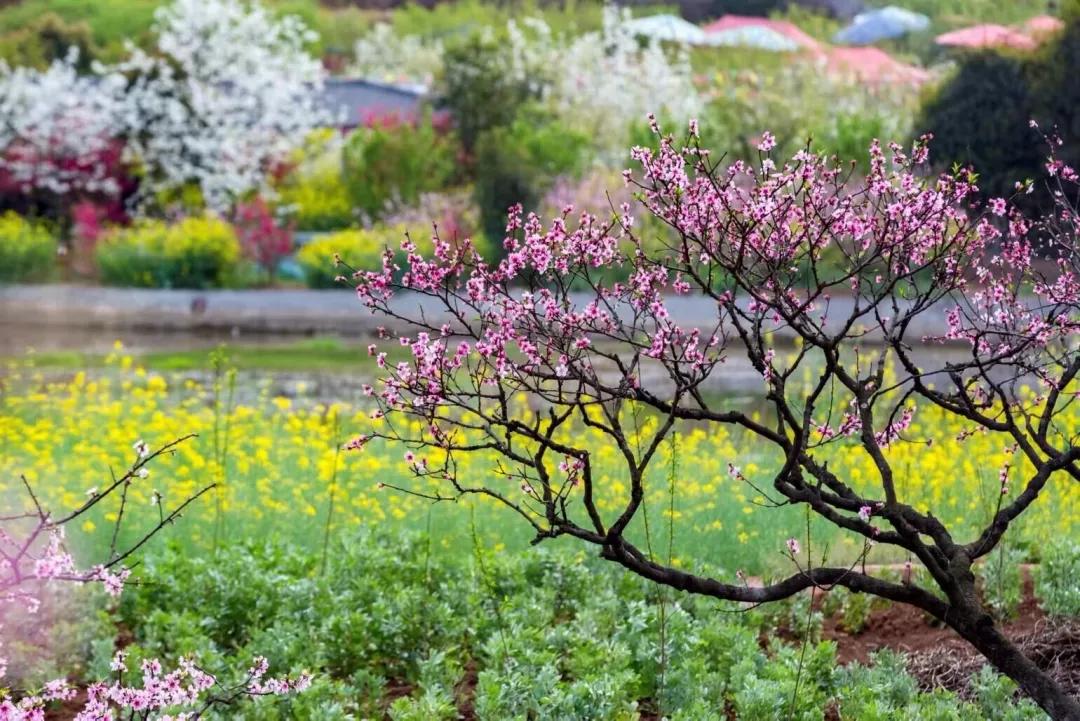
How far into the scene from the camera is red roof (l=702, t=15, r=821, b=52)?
1340 inches

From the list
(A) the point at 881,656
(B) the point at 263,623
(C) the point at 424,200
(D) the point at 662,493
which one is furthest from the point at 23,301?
(A) the point at 881,656

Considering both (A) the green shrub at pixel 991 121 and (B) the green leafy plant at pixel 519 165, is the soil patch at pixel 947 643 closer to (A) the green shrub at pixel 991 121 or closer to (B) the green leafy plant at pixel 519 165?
(B) the green leafy plant at pixel 519 165

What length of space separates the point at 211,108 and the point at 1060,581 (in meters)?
20.9

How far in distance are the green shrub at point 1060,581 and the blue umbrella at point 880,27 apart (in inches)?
1279

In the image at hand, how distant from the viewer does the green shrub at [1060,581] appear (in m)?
4.80

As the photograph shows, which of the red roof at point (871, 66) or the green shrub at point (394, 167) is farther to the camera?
the red roof at point (871, 66)

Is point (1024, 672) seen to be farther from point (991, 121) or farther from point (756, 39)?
point (756, 39)

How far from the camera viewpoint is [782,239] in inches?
132

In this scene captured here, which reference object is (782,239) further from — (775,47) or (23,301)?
(775,47)

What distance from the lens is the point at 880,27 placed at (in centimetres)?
3606

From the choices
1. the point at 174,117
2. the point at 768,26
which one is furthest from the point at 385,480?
the point at 768,26

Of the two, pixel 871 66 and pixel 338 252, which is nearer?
pixel 338 252

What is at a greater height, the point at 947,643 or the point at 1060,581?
the point at 1060,581

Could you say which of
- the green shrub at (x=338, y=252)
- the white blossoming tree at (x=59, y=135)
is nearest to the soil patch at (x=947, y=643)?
the green shrub at (x=338, y=252)
